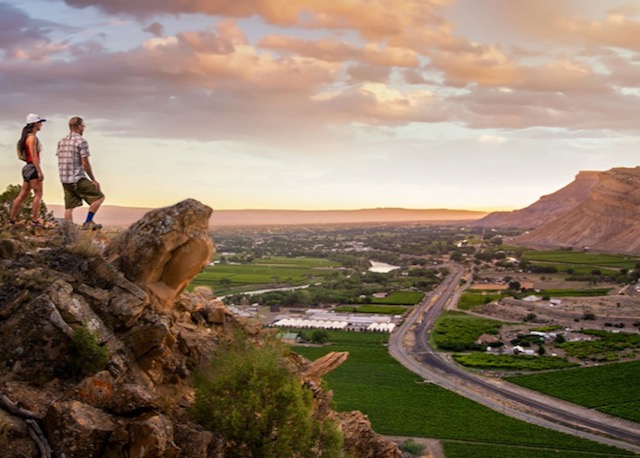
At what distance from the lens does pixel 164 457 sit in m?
11.0

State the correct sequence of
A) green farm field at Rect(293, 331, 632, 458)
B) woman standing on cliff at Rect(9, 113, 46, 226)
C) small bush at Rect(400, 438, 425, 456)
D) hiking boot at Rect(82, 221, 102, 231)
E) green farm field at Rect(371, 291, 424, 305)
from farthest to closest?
green farm field at Rect(371, 291, 424, 305), green farm field at Rect(293, 331, 632, 458), small bush at Rect(400, 438, 425, 456), hiking boot at Rect(82, 221, 102, 231), woman standing on cliff at Rect(9, 113, 46, 226)

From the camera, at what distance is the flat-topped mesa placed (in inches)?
581

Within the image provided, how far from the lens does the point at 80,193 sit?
15.6 metres

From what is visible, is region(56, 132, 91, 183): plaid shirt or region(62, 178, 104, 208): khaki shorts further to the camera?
region(62, 178, 104, 208): khaki shorts

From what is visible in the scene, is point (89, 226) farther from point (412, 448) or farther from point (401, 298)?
point (401, 298)

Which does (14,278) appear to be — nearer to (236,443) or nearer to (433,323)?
(236,443)

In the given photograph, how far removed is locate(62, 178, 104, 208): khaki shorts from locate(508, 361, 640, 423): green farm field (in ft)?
166

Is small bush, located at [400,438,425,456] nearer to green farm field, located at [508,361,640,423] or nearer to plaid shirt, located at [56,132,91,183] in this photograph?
green farm field, located at [508,361,640,423]

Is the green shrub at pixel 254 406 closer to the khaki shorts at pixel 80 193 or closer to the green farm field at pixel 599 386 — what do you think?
the khaki shorts at pixel 80 193

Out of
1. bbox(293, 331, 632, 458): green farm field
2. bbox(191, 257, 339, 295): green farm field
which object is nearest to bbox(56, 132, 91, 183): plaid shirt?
bbox(293, 331, 632, 458): green farm field

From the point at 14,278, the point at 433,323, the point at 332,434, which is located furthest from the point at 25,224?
the point at 433,323

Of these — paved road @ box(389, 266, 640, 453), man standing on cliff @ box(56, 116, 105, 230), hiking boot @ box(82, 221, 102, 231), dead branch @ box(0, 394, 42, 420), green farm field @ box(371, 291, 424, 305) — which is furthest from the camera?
green farm field @ box(371, 291, 424, 305)

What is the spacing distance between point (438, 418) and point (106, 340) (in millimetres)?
42336

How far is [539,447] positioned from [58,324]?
40.8 metres
